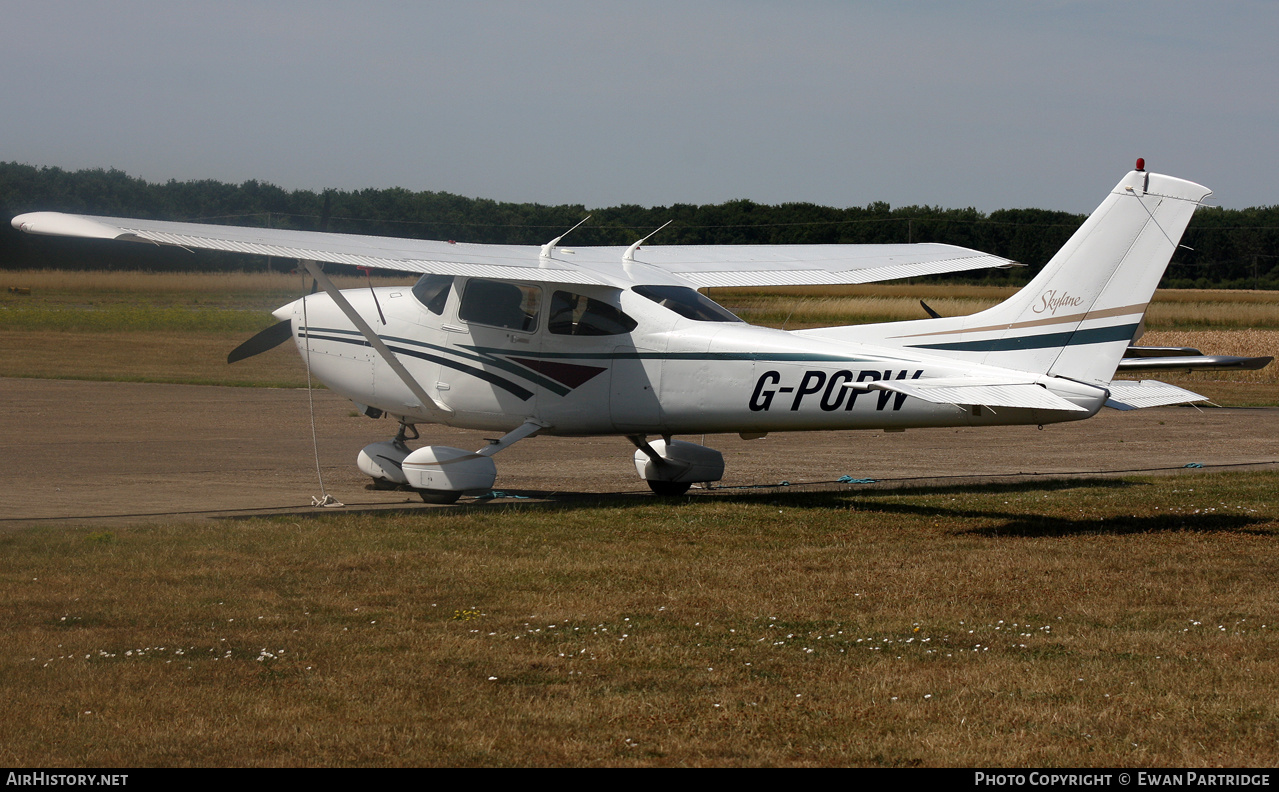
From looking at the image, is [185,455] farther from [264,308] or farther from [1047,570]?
[264,308]

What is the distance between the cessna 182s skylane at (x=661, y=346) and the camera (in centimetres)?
997

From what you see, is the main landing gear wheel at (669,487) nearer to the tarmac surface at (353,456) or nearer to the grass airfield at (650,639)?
the tarmac surface at (353,456)

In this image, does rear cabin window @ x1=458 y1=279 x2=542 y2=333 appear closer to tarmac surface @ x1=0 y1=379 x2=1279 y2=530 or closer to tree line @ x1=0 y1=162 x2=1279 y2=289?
tarmac surface @ x1=0 y1=379 x2=1279 y2=530

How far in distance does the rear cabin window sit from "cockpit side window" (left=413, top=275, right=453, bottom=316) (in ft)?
0.74

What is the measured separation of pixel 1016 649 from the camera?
6.21 metres

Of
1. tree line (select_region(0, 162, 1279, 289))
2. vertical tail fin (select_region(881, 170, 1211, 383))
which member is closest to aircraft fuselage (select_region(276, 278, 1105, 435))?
vertical tail fin (select_region(881, 170, 1211, 383))

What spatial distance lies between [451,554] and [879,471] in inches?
272

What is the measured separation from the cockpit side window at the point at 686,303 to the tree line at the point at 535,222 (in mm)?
34627

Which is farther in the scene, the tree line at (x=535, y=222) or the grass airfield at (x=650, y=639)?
the tree line at (x=535, y=222)

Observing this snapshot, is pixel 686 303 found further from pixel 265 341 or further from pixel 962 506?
pixel 265 341

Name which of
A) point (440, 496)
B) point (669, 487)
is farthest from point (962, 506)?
point (440, 496)

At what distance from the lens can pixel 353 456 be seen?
1545 cm

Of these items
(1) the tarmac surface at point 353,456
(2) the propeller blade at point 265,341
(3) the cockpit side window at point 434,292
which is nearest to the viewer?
(1) the tarmac surface at point 353,456

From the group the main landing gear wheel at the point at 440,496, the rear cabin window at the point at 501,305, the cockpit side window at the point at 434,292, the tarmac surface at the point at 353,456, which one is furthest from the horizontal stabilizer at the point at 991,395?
the cockpit side window at the point at 434,292
